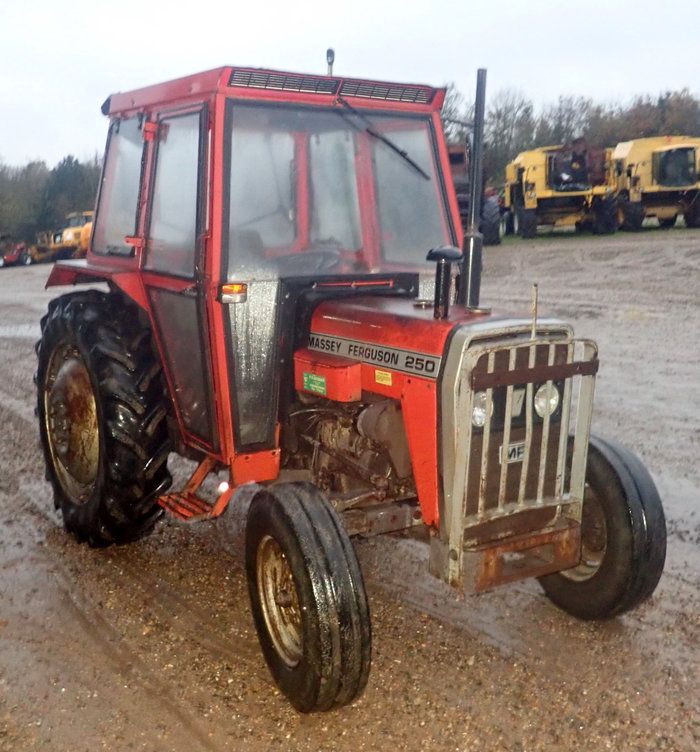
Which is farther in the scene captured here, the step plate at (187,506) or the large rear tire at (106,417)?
the large rear tire at (106,417)

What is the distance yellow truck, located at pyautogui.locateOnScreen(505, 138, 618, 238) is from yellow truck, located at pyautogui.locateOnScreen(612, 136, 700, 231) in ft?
1.29

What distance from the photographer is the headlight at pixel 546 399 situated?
3.19 metres

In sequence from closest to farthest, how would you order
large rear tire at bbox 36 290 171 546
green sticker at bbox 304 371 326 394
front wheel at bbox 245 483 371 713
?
front wheel at bbox 245 483 371 713 → green sticker at bbox 304 371 326 394 → large rear tire at bbox 36 290 171 546

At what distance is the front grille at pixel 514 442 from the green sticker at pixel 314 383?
0.74 metres

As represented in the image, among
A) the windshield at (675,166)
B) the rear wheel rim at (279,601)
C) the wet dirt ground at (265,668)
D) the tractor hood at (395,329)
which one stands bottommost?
the wet dirt ground at (265,668)

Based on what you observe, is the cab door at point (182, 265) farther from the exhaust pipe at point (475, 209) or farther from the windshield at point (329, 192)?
the exhaust pipe at point (475, 209)

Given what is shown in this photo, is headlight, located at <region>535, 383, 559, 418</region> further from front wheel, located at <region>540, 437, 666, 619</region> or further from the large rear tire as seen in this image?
the large rear tire

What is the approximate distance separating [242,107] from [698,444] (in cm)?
419

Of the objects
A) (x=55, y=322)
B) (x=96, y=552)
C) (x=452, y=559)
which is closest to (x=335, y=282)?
(x=452, y=559)

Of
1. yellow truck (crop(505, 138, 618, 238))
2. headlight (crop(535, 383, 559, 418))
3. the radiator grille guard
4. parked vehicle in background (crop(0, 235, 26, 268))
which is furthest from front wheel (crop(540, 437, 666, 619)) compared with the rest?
parked vehicle in background (crop(0, 235, 26, 268))

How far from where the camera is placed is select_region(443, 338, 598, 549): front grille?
3043 millimetres

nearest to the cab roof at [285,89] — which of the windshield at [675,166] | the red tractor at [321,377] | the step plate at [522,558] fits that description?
the red tractor at [321,377]

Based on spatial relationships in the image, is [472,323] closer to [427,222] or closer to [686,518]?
[427,222]

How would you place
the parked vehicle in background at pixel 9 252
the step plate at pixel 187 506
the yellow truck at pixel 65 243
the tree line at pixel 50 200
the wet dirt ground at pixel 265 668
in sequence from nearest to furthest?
the wet dirt ground at pixel 265 668 < the step plate at pixel 187 506 < the yellow truck at pixel 65 243 < the parked vehicle in background at pixel 9 252 < the tree line at pixel 50 200
